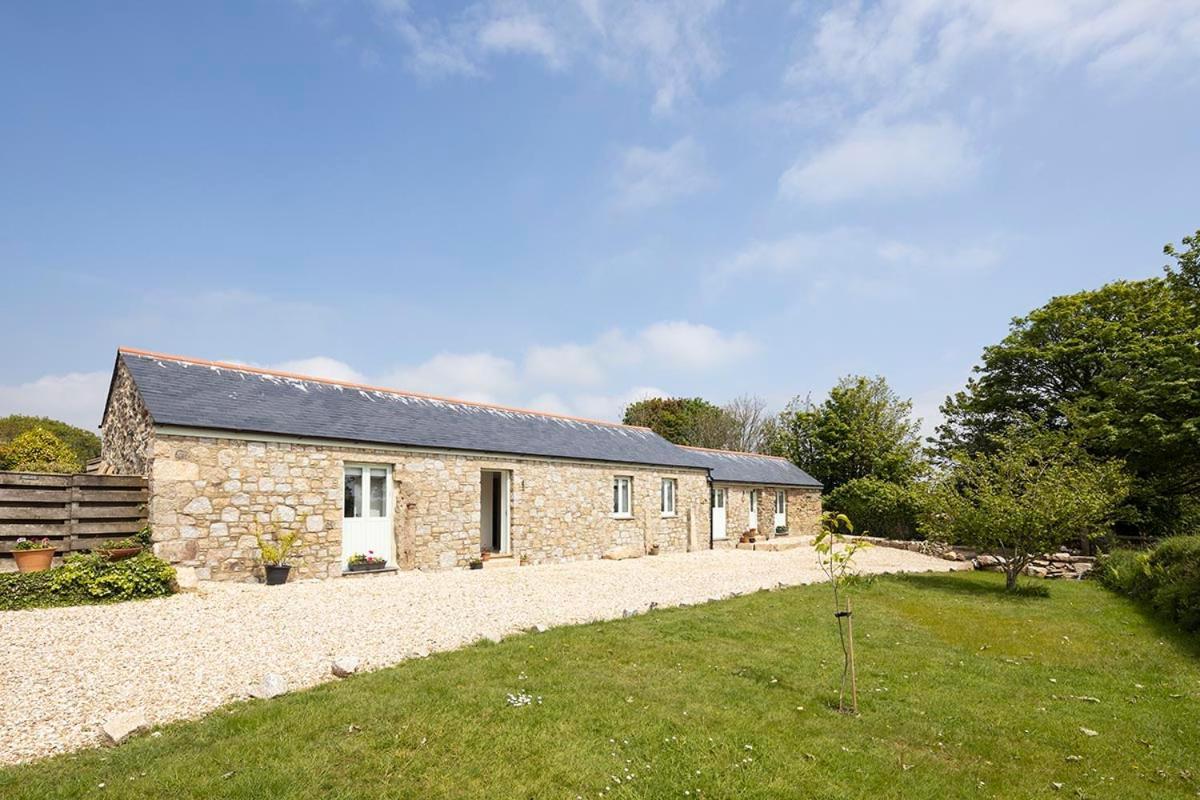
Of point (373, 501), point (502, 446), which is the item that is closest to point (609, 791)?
point (373, 501)

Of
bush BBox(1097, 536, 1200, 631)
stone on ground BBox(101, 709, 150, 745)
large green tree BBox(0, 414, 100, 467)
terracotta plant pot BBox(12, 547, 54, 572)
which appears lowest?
bush BBox(1097, 536, 1200, 631)

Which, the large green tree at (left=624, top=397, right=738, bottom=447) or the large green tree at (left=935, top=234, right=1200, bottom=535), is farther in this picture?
the large green tree at (left=624, top=397, right=738, bottom=447)

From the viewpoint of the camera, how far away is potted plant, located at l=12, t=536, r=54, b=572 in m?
9.80

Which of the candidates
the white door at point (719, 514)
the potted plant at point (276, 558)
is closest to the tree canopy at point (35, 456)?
the potted plant at point (276, 558)

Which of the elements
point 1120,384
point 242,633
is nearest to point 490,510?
point 242,633

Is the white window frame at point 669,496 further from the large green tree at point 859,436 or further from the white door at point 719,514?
the large green tree at point 859,436

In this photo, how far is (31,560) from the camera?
9812mm

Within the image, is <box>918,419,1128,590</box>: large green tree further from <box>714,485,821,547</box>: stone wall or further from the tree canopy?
A: the tree canopy

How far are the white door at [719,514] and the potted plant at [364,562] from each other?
1398 centimetres

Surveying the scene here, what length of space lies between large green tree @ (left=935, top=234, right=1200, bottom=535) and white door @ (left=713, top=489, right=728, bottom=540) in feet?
27.4

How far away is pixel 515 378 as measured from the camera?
3522cm

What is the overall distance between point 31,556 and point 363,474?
5.56 m

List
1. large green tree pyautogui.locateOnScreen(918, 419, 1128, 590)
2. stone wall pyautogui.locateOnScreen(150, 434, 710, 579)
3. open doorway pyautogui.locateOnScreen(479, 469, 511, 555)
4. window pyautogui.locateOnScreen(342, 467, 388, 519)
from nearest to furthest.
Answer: stone wall pyautogui.locateOnScreen(150, 434, 710, 579) < large green tree pyautogui.locateOnScreen(918, 419, 1128, 590) < window pyautogui.locateOnScreen(342, 467, 388, 519) < open doorway pyautogui.locateOnScreen(479, 469, 511, 555)

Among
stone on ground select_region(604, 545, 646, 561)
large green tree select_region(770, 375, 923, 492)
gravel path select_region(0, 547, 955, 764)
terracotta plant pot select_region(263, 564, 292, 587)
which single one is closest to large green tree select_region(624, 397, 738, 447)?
large green tree select_region(770, 375, 923, 492)
